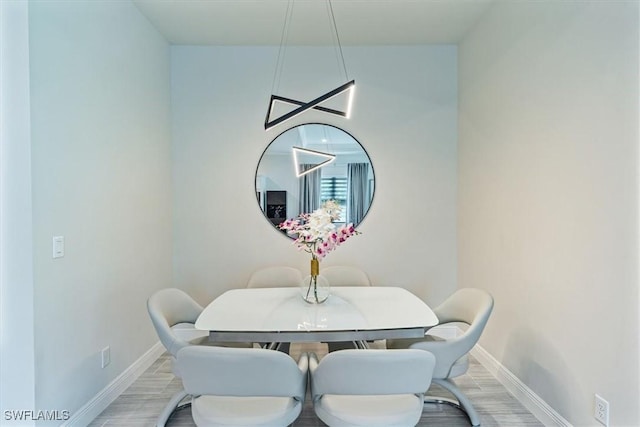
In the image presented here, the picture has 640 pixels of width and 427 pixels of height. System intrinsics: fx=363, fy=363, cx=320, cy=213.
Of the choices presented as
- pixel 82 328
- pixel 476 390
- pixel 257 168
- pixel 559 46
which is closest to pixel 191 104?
pixel 257 168

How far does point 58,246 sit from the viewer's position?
195cm

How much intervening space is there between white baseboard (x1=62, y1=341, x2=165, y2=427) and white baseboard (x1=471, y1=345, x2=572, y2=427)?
2.72 meters

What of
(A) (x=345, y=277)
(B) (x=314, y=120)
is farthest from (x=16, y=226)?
(B) (x=314, y=120)

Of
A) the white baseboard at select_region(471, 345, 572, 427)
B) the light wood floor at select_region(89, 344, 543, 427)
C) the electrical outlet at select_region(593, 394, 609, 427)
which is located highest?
the electrical outlet at select_region(593, 394, 609, 427)

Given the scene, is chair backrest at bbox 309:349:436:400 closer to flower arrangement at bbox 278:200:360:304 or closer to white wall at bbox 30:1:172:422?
flower arrangement at bbox 278:200:360:304

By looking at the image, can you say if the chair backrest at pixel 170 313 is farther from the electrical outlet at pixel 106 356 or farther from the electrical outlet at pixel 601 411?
the electrical outlet at pixel 601 411

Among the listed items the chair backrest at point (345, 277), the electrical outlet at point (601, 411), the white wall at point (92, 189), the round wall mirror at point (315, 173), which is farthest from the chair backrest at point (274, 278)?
the electrical outlet at point (601, 411)

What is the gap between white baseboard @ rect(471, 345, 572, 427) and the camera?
6.89ft

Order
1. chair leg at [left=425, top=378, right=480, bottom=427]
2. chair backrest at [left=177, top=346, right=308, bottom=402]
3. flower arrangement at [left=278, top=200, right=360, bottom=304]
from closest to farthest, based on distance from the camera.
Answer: chair backrest at [left=177, top=346, right=308, bottom=402], chair leg at [left=425, top=378, right=480, bottom=427], flower arrangement at [left=278, top=200, right=360, bottom=304]

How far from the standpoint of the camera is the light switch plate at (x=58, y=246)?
1.92 m

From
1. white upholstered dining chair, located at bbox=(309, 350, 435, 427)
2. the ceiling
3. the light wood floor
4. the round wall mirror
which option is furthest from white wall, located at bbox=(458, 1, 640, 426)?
the round wall mirror

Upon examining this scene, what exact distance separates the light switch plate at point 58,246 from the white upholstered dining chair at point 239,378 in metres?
1.07

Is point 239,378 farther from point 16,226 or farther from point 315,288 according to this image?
point 16,226

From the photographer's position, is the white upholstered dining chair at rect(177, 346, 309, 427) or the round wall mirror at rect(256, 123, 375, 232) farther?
the round wall mirror at rect(256, 123, 375, 232)
